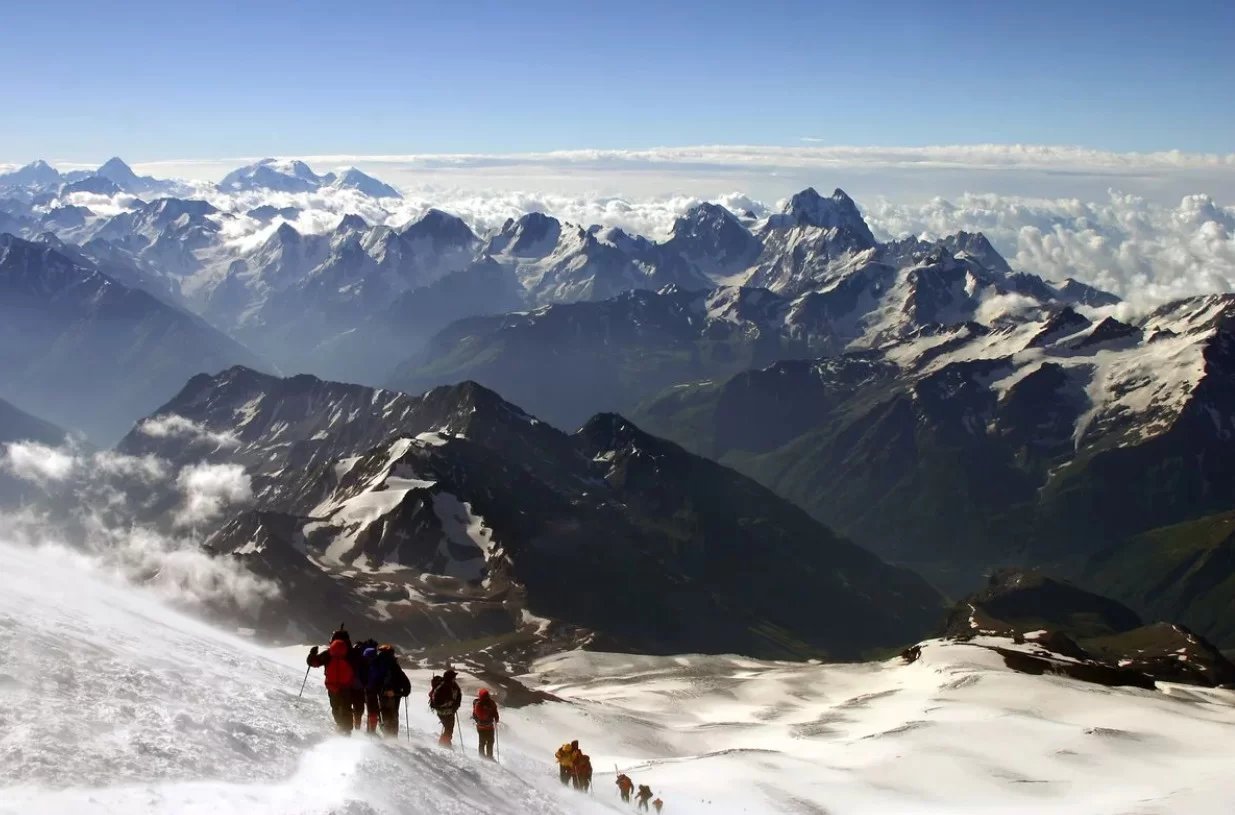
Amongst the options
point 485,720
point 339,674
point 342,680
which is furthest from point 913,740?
point 339,674

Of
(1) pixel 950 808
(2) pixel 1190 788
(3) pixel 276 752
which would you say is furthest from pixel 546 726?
(3) pixel 276 752

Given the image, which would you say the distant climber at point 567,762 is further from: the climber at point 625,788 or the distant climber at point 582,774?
the climber at point 625,788

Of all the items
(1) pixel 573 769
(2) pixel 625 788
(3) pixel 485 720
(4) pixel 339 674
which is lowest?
(2) pixel 625 788

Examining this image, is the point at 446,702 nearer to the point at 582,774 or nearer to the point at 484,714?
the point at 484,714

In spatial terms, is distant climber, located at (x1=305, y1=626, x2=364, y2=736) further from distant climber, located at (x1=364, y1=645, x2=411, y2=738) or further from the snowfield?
the snowfield

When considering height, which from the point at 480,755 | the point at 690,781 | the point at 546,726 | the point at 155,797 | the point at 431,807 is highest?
the point at 155,797

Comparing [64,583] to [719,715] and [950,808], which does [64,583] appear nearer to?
[950,808]
